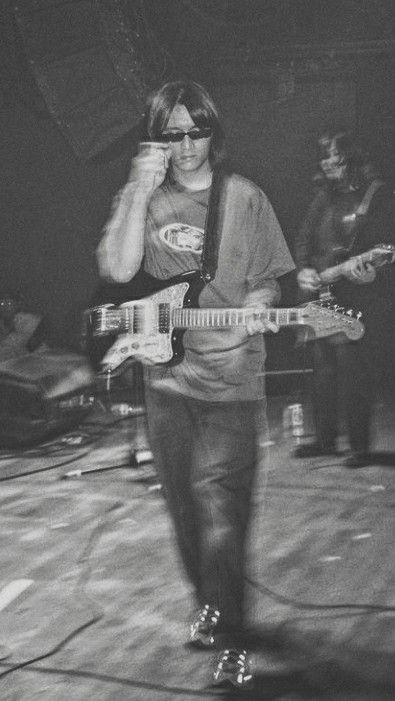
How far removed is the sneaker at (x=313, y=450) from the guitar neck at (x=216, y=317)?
8.25 feet

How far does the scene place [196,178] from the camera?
2434mm

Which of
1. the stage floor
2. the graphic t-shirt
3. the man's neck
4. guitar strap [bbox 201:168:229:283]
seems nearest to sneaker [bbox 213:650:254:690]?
the stage floor

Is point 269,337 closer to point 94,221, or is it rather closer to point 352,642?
point 94,221

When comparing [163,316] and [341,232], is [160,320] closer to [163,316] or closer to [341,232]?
[163,316]

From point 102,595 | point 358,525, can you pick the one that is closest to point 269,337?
point 358,525

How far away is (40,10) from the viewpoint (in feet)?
20.4

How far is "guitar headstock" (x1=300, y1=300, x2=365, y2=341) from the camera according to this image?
111 inches

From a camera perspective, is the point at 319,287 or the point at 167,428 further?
the point at 319,287

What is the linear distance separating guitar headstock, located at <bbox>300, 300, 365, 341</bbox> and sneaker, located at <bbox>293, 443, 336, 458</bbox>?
1.78 metres

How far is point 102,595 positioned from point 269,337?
5.17 metres

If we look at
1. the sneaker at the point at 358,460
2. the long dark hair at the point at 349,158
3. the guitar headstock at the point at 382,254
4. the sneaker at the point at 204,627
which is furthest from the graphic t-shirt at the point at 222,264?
the sneaker at the point at 358,460

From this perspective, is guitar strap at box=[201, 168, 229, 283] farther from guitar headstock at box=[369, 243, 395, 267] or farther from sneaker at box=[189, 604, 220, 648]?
guitar headstock at box=[369, 243, 395, 267]

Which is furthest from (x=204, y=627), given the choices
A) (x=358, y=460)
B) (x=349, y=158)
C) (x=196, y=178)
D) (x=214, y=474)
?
(x=349, y=158)

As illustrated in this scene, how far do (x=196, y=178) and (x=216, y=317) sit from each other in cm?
40
